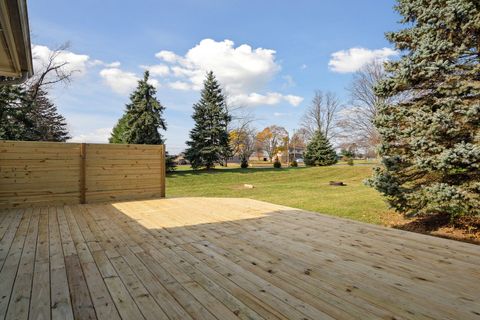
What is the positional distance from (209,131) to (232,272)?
1710 cm

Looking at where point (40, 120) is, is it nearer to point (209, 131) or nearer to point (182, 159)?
point (209, 131)

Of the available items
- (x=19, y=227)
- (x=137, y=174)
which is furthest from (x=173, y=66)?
(x=19, y=227)

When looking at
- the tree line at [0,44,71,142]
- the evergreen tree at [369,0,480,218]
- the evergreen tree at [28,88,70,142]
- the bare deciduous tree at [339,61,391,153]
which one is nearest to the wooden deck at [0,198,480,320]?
the evergreen tree at [369,0,480,218]

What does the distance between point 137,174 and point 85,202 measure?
1.28 metres

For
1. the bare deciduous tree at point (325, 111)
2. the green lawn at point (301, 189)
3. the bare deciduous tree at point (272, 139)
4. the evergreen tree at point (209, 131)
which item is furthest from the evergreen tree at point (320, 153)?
the bare deciduous tree at point (272, 139)

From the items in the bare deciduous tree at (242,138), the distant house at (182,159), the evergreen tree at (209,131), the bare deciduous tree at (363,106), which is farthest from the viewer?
the bare deciduous tree at (242,138)

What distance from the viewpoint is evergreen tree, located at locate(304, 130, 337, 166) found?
23109 millimetres

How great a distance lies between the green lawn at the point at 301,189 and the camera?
22.2 ft

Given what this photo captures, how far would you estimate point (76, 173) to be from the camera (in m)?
5.68

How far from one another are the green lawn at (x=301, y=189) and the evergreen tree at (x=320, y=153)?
14.2ft

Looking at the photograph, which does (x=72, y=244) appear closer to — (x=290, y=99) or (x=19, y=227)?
(x=19, y=227)

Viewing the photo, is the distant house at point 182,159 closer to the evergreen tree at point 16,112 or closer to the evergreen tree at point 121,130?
the evergreen tree at point 121,130

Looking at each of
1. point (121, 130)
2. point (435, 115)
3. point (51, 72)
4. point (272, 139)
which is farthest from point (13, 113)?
point (272, 139)

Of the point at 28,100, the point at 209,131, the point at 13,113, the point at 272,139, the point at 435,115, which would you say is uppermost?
the point at 28,100
